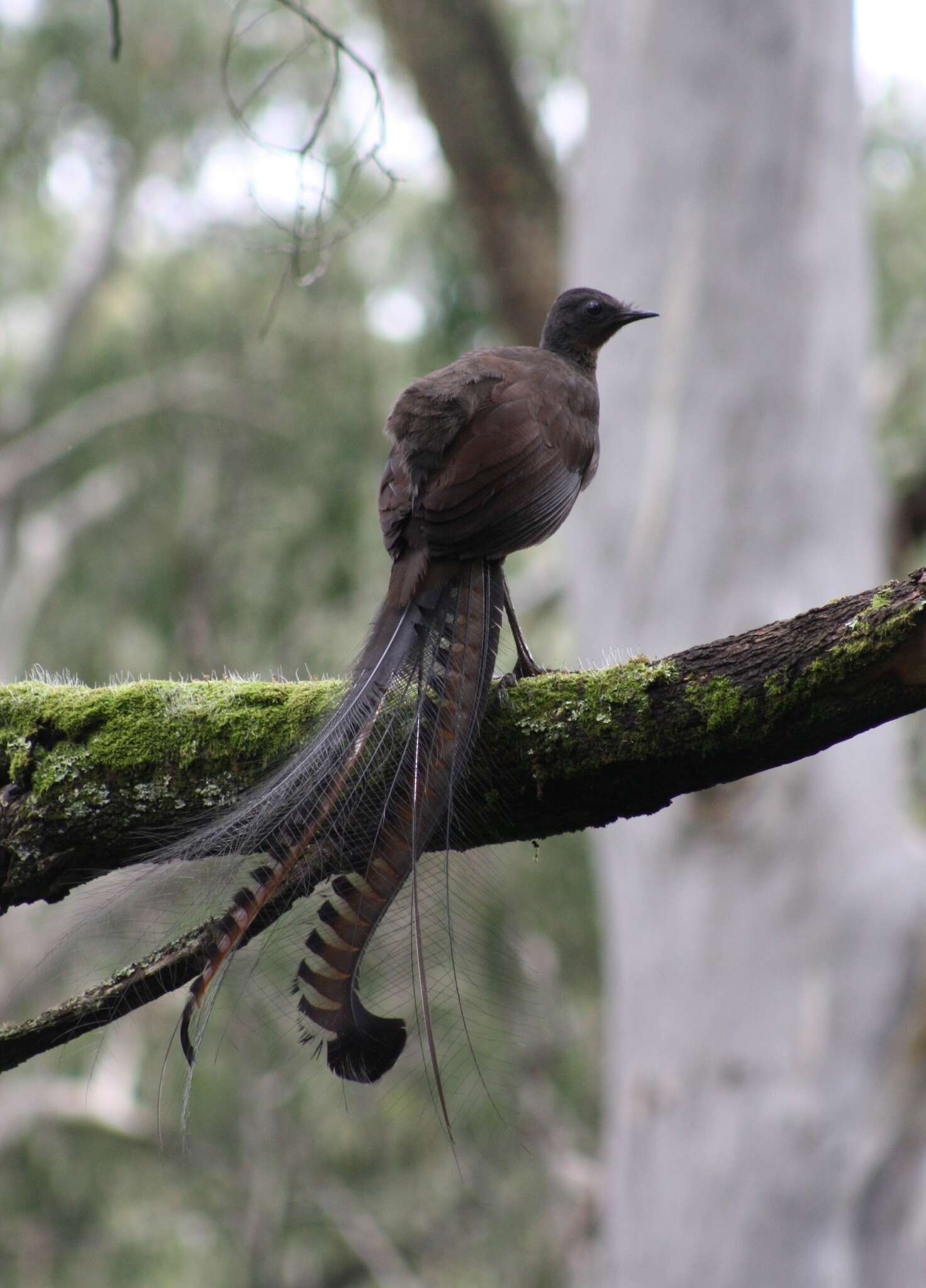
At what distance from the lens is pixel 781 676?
2.03 m

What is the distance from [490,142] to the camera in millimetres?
8750

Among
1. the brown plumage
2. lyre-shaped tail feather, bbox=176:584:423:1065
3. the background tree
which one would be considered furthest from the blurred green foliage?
lyre-shaped tail feather, bbox=176:584:423:1065

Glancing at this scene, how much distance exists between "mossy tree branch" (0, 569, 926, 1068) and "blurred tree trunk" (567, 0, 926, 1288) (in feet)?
13.9

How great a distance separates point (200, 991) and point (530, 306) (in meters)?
7.62

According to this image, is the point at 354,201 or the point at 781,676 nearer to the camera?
the point at 781,676

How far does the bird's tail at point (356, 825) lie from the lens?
2127 millimetres

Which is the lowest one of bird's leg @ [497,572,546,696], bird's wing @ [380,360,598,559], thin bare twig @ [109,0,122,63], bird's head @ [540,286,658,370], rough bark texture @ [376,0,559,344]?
bird's leg @ [497,572,546,696]

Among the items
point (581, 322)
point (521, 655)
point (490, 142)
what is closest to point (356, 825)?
point (521, 655)

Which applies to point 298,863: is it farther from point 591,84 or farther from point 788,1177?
point 591,84

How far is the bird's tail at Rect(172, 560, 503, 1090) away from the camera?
2.13 meters

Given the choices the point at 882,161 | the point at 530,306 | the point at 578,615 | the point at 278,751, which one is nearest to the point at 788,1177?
the point at 578,615

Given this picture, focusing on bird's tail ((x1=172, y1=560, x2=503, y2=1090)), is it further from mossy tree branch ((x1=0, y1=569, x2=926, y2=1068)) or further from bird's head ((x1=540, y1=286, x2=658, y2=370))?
bird's head ((x1=540, y1=286, x2=658, y2=370))

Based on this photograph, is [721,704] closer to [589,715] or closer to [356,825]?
[589,715]

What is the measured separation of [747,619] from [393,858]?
4702 mm
